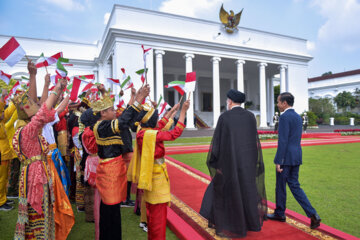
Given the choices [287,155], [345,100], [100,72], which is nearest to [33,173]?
[287,155]

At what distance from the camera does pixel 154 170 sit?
2.38 metres

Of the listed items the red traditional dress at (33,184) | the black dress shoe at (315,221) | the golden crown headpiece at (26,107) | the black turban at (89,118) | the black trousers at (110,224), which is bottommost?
the black dress shoe at (315,221)

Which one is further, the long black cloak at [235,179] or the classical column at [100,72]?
the classical column at [100,72]

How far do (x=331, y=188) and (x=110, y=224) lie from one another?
4.17m

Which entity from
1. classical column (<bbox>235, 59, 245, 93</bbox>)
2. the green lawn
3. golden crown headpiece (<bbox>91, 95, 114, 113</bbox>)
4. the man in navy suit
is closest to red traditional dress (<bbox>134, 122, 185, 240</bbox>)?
golden crown headpiece (<bbox>91, 95, 114, 113</bbox>)

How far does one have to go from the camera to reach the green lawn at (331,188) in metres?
3.08

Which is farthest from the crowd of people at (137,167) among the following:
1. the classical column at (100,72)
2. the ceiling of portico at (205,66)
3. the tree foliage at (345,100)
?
the tree foliage at (345,100)

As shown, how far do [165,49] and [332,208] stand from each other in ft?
57.6

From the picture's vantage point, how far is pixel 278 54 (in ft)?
77.5

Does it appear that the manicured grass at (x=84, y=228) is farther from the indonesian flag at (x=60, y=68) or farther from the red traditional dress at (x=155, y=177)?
the indonesian flag at (x=60, y=68)

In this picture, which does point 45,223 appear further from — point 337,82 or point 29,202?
point 337,82

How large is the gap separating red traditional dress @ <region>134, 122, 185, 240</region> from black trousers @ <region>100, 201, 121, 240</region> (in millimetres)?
316

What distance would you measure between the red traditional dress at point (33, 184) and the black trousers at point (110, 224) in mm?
517

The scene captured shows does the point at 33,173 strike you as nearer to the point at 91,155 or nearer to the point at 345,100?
the point at 91,155
